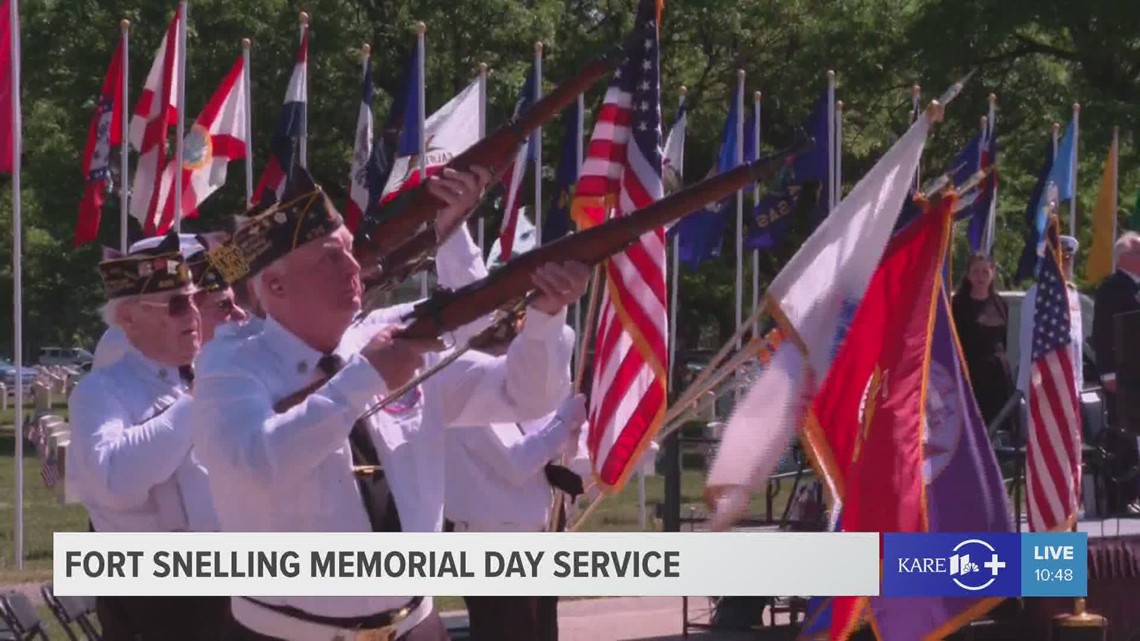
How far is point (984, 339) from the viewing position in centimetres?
1210

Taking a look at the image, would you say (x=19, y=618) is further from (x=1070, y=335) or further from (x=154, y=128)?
(x=154, y=128)

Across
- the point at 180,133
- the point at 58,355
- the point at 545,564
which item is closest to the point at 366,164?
the point at 180,133

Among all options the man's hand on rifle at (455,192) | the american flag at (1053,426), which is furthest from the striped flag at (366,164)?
the man's hand on rifle at (455,192)

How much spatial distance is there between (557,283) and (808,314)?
1.22 m

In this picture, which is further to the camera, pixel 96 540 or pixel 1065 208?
pixel 1065 208

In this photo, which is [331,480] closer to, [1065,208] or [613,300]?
[613,300]

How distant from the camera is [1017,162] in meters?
25.8

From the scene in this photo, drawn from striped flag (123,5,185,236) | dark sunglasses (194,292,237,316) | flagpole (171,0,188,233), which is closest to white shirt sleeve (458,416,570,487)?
dark sunglasses (194,292,237,316)

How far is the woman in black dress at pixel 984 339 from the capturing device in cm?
1208

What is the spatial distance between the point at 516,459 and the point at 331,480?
2.86 metres

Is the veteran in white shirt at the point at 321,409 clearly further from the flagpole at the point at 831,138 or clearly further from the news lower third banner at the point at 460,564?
the flagpole at the point at 831,138

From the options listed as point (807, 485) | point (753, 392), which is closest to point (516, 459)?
point (753, 392)

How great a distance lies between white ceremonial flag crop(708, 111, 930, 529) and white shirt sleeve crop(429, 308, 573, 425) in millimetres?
774

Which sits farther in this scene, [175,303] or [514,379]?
[175,303]
